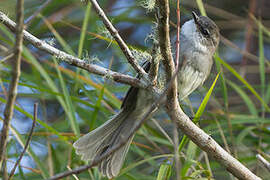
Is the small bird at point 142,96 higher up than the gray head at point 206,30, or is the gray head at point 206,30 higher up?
the gray head at point 206,30

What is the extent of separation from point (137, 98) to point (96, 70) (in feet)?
3.05

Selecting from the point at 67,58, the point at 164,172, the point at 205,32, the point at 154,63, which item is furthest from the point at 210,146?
the point at 205,32

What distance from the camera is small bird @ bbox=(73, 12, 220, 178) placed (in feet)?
9.30

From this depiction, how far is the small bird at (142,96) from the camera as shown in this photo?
2.84m

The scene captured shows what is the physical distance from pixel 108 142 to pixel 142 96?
407 millimetres

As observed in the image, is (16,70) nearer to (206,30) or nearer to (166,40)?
(166,40)

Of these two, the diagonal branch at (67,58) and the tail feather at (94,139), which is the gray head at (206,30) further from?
the diagonal branch at (67,58)

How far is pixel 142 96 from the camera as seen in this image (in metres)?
3.03

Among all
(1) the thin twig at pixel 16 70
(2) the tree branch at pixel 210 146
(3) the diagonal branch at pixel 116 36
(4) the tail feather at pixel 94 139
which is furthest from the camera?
(4) the tail feather at pixel 94 139

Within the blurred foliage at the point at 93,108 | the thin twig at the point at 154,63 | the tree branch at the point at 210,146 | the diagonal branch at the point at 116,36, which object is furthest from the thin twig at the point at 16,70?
the blurred foliage at the point at 93,108

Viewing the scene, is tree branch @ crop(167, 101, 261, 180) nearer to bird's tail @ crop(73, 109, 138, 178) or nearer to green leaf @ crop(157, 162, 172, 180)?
green leaf @ crop(157, 162, 172, 180)

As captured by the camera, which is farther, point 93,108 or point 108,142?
point 93,108

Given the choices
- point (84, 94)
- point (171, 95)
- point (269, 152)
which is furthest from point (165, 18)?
point (269, 152)

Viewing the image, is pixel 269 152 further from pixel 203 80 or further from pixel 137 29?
pixel 137 29
